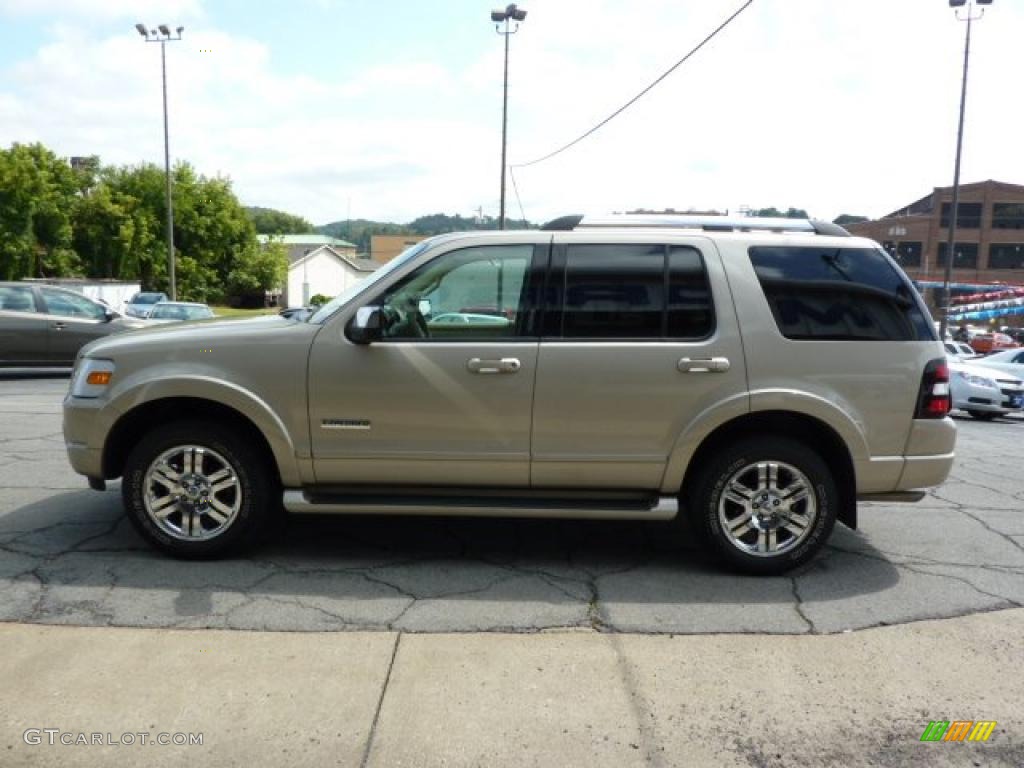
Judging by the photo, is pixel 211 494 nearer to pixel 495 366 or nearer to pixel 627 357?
pixel 495 366

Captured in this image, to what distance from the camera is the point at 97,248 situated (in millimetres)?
51594

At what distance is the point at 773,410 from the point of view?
4340 millimetres

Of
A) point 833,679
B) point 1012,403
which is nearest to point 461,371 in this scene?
point 833,679

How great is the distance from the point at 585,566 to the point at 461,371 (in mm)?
1329

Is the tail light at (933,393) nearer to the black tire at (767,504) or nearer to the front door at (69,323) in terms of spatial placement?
the black tire at (767,504)

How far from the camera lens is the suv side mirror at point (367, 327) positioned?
14.1ft

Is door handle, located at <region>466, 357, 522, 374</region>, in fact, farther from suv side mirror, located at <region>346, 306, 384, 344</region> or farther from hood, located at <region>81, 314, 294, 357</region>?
hood, located at <region>81, 314, 294, 357</region>

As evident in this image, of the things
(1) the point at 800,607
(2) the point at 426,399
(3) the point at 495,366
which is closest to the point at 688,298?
(3) the point at 495,366

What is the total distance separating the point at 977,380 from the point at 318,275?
67.8 m

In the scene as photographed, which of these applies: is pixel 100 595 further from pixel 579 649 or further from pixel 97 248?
pixel 97 248

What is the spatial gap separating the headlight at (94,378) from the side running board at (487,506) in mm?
1169

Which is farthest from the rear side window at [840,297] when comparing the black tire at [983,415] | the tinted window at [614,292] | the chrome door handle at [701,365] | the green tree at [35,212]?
the green tree at [35,212]

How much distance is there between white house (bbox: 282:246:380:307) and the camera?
72.9m

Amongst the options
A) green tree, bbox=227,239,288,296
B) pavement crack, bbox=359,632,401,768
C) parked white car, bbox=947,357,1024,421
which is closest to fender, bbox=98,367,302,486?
pavement crack, bbox=359,632,401,768
